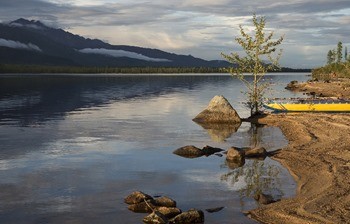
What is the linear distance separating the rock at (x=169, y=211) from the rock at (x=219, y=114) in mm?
29085

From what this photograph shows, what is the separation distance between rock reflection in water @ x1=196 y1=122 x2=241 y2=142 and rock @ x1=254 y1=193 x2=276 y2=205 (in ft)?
52.0

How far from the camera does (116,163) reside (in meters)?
26.8

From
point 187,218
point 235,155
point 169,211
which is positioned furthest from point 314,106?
point 187,218

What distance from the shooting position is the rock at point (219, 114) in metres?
45.9

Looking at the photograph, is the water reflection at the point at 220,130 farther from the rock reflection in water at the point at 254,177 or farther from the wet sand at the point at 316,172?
the rock reflection in water at the point at 254,177

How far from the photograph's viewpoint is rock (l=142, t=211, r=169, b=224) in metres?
16.2

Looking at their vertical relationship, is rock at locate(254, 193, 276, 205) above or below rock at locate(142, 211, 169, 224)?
below

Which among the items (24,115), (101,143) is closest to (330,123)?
(101,143)

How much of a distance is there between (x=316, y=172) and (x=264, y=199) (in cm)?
507

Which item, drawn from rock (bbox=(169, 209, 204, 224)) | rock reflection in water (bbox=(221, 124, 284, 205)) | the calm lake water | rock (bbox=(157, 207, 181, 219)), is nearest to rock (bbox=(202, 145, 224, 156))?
the calm lake water

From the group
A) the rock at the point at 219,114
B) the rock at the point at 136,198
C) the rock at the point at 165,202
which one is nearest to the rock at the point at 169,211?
the rock at the point at 165,202

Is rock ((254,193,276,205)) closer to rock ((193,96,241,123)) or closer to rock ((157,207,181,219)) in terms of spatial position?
rock ((157,207,181,219))

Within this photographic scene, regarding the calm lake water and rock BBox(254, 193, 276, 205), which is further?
rock BBox(254, 193, 276, 205)

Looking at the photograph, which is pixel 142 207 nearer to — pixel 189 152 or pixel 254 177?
pixel 254 177
